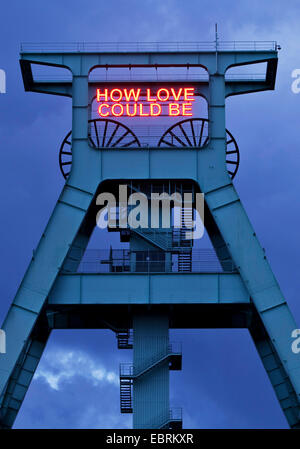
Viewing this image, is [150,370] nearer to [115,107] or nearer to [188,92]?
[115,107]

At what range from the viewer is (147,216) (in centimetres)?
5972

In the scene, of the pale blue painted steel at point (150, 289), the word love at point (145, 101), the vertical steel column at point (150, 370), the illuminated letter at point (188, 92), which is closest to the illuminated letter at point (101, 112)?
the word love at point (145, 101)

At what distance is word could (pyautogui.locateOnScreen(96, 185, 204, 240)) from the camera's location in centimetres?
5953

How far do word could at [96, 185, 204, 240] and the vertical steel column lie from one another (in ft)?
14.2

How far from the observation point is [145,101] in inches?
2395

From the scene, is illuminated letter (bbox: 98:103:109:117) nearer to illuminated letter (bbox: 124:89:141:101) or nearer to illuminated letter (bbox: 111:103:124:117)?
illuminated letter (bbox: 111:103:124:117)

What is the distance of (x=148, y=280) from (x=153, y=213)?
3780 mm

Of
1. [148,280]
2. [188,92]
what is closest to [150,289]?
[148,280]

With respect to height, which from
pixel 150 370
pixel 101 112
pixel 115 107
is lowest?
pixel 150 370

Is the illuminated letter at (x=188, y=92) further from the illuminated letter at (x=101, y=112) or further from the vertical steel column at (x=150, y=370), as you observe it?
the vertical steel column at (x=150, y=370)

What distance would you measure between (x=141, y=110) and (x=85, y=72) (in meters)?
3.32

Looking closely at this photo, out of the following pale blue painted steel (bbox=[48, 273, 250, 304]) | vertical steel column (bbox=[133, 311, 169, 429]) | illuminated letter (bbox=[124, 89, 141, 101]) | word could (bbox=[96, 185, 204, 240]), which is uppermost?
illuminated letter (bbox=[124, 89, 141, 101])

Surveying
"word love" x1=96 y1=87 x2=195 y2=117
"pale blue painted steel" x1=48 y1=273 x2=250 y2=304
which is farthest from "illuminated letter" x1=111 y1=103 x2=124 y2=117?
"pale blue painted steel" x1=48 y1=273 x2=250 y2=304

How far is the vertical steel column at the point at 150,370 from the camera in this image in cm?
5700
